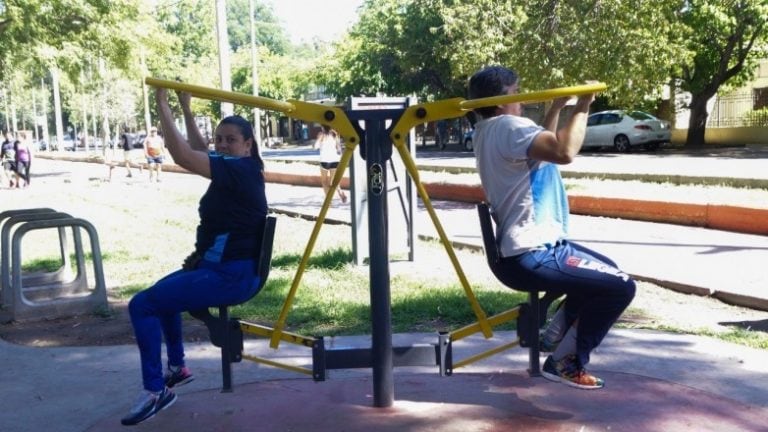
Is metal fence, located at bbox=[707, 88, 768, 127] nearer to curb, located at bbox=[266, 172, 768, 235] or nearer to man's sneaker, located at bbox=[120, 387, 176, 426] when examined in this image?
curb, located at bbox=[266, 172, 768, 235]

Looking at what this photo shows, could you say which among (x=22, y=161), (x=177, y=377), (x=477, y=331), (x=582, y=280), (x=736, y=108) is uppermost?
(x=736, y=108)

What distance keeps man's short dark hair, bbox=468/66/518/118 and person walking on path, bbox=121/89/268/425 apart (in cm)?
110

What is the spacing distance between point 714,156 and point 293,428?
74.1 ft

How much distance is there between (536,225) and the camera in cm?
376

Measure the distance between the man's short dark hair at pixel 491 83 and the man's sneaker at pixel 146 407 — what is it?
2.04m

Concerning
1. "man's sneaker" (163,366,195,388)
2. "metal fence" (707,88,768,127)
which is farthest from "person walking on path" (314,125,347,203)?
"metal fence" (707,88,768,127)

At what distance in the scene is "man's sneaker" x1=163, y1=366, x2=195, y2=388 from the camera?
14.3 ft

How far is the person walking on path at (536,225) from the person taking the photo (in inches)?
146

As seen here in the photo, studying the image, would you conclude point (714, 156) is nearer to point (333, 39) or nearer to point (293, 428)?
point (293, 428)

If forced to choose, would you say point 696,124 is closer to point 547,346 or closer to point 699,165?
point 699,165

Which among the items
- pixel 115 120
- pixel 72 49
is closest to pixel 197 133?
pixel 72 49

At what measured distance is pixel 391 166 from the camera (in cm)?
826

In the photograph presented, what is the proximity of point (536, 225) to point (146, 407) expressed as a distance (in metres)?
2.02

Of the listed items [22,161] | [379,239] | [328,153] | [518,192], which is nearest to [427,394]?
[379,239]
